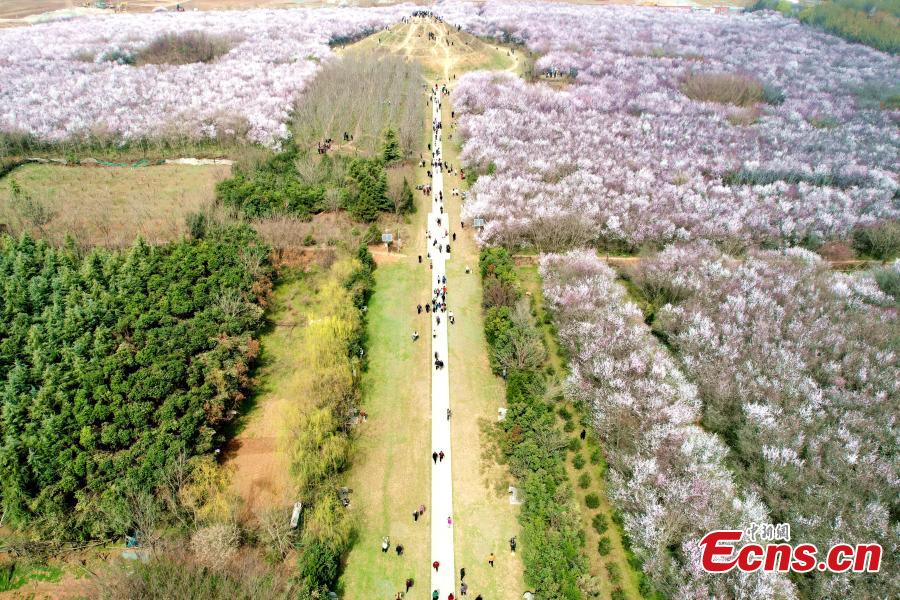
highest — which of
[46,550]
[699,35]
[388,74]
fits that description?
[699,35]

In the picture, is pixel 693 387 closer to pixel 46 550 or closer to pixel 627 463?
pixel 627 463

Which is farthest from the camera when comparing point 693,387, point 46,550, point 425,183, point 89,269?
point 425,183

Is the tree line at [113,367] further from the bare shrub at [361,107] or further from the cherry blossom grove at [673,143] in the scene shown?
the bare shrub at [361,107]

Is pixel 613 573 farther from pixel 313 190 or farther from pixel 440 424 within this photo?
pixel 313 190

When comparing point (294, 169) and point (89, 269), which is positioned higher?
point (294, 169)

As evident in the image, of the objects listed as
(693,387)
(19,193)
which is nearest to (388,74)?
(19,193)

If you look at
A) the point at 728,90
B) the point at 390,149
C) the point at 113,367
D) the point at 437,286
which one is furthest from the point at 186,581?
the point at 728,90
